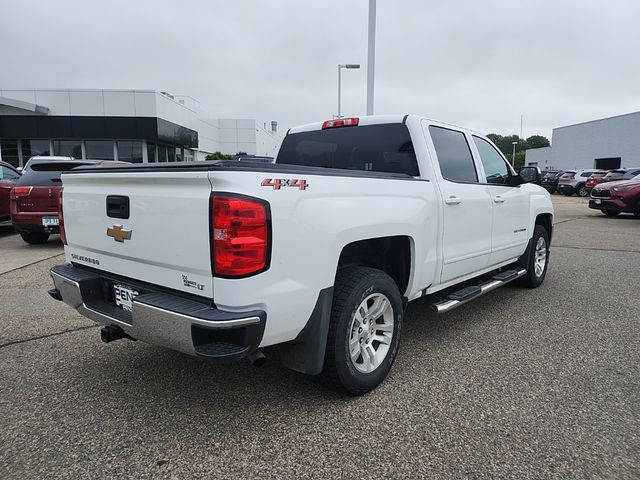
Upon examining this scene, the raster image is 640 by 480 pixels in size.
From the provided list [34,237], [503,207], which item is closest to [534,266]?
[503,207]

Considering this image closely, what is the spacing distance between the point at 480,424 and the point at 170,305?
1.87 m

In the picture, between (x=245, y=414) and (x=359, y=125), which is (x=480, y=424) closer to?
(x=245, y=414)

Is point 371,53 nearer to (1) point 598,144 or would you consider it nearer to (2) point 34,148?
(2) point 34,148

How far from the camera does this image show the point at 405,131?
12.1 ft

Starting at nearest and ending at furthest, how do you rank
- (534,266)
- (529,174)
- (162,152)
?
(529,174), (534,266), (162,152)

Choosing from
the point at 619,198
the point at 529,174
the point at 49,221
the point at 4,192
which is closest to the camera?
the point at 529,174

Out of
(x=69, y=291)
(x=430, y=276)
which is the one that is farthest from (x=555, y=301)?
(x=69, y=291)

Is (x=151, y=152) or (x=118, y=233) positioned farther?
(x=151, y=152)

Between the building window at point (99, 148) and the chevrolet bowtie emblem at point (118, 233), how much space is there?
27456 mm

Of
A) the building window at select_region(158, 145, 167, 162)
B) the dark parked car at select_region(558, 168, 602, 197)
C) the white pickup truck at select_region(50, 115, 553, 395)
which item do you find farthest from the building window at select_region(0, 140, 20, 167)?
the dark parked car at select_region(558, 168, 602, 197)

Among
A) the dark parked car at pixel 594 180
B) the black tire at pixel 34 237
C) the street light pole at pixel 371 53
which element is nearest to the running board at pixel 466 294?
the street light pole at pixel 371 53

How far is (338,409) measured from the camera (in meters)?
2.83

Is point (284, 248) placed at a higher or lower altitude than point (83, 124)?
lower

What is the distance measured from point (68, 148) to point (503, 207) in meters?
28.3
